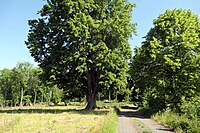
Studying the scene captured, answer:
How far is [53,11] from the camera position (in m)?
39.5

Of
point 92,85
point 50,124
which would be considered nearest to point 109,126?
point 50,124

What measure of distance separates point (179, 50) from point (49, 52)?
17713mm

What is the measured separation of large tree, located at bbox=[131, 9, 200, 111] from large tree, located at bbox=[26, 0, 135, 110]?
10.7ft

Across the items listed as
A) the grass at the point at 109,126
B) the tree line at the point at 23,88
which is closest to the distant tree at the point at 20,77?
the tree line at the point at 23,88

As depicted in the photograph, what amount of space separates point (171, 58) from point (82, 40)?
1160 centimetres

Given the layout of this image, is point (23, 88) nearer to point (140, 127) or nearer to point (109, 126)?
point (140, 127)

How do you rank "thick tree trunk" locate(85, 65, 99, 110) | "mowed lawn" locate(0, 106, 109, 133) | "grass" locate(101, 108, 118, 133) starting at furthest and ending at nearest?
1. "thick tree trunk" locate(85, 65, 99, 110)
2. "mowed lawn" locate(0, 106, 109, 133)
3. "grass" locate(101, 108, 118, 133)

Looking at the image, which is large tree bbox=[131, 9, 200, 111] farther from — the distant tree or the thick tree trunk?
the distant tree

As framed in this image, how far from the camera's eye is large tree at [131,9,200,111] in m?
33.9

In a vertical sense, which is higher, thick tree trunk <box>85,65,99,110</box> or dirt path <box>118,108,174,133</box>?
thick tree trunk <box>85,65,99,110</box>

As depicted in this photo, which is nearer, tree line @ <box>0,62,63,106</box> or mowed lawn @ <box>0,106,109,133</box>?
mowed lawn @ <box>0,106,109,133</box>

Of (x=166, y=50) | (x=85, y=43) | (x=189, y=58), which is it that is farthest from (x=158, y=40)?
(x=85, y=43)

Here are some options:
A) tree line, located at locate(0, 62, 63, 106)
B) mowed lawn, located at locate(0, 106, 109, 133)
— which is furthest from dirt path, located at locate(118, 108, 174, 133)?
tree line, located at locate(0, 62, 63, 106)

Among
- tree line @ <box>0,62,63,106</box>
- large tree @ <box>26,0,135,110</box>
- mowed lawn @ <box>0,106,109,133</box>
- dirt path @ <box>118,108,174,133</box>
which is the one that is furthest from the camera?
tree line @ <box>0,62,63,106</box>
